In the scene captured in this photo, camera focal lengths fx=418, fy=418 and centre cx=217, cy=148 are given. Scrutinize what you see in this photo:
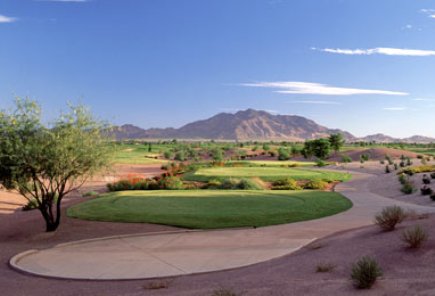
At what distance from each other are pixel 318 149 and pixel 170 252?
228ft

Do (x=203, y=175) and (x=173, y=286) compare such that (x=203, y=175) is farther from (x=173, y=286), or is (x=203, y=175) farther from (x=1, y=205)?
(x=173, y=286)

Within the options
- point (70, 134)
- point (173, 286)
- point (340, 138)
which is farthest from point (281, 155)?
point (173, 286)

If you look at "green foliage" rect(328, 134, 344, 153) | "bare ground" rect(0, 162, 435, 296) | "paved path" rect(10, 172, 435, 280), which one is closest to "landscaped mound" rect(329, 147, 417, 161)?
"green foliage" rect(328, 134, 344, 153)

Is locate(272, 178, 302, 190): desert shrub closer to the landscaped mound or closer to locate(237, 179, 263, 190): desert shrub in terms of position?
locate(237, 179, 263, 190): desert shrub

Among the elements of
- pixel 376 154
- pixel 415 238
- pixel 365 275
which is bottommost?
pixel 365 275

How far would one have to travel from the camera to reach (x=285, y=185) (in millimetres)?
35219

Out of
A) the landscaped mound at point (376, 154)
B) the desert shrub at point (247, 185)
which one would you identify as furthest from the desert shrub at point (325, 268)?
the landscaped mound at point (376, 154)

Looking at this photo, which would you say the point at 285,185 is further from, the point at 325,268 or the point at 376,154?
the point at 376,154

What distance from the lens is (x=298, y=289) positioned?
26.3ft

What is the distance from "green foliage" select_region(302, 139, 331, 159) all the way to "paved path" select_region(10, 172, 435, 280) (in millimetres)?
62809

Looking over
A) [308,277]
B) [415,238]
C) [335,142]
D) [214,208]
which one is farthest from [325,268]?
[335,142]

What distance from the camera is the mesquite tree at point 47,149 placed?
17.0 m

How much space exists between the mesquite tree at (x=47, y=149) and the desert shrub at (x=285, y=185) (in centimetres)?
1887

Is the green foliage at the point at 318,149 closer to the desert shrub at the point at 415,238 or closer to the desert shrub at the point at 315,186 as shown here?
the desert shrub at the point at 315,186
